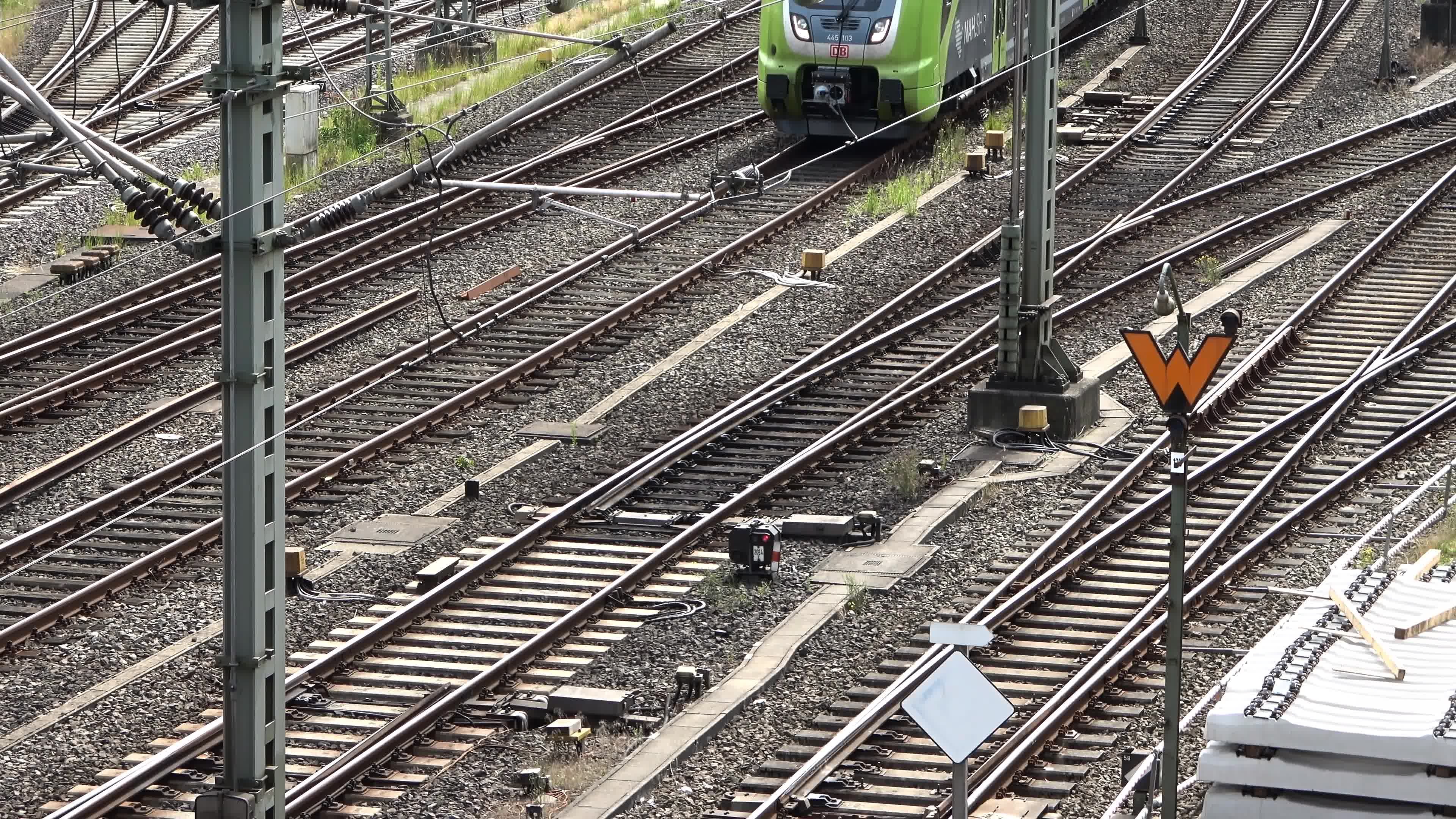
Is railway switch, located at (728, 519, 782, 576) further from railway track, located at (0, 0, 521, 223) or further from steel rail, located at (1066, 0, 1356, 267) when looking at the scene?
railway track, located at (0, 0, 521, 223)

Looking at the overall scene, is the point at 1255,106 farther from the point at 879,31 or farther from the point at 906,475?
the point at 906,475

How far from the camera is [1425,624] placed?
14.2m

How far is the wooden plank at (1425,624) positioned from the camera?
45.9ft

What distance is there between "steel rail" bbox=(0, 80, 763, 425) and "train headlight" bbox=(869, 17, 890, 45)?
3.07 meters

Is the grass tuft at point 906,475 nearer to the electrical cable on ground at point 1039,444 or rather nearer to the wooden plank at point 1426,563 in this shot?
the electrical cable on ground at point 1039,444

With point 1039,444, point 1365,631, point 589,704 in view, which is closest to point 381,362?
point 1039,444

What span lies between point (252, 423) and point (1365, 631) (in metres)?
6.52

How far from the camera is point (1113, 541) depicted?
734 inches

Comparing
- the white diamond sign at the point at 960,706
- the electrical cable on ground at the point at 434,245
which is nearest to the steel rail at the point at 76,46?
the electrical cable on ground at the point at 434,245

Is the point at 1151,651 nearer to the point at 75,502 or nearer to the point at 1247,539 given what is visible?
the point at 1247,539

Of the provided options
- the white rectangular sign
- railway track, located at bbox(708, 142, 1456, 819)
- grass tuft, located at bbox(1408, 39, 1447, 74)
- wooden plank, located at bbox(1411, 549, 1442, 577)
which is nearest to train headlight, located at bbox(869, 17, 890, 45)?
railway track, located at bbox(708, 142, 1456, 819)

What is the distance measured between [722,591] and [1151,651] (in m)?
3.23

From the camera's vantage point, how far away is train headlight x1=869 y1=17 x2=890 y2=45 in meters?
29.0

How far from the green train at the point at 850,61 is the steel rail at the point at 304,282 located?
1841 mm
